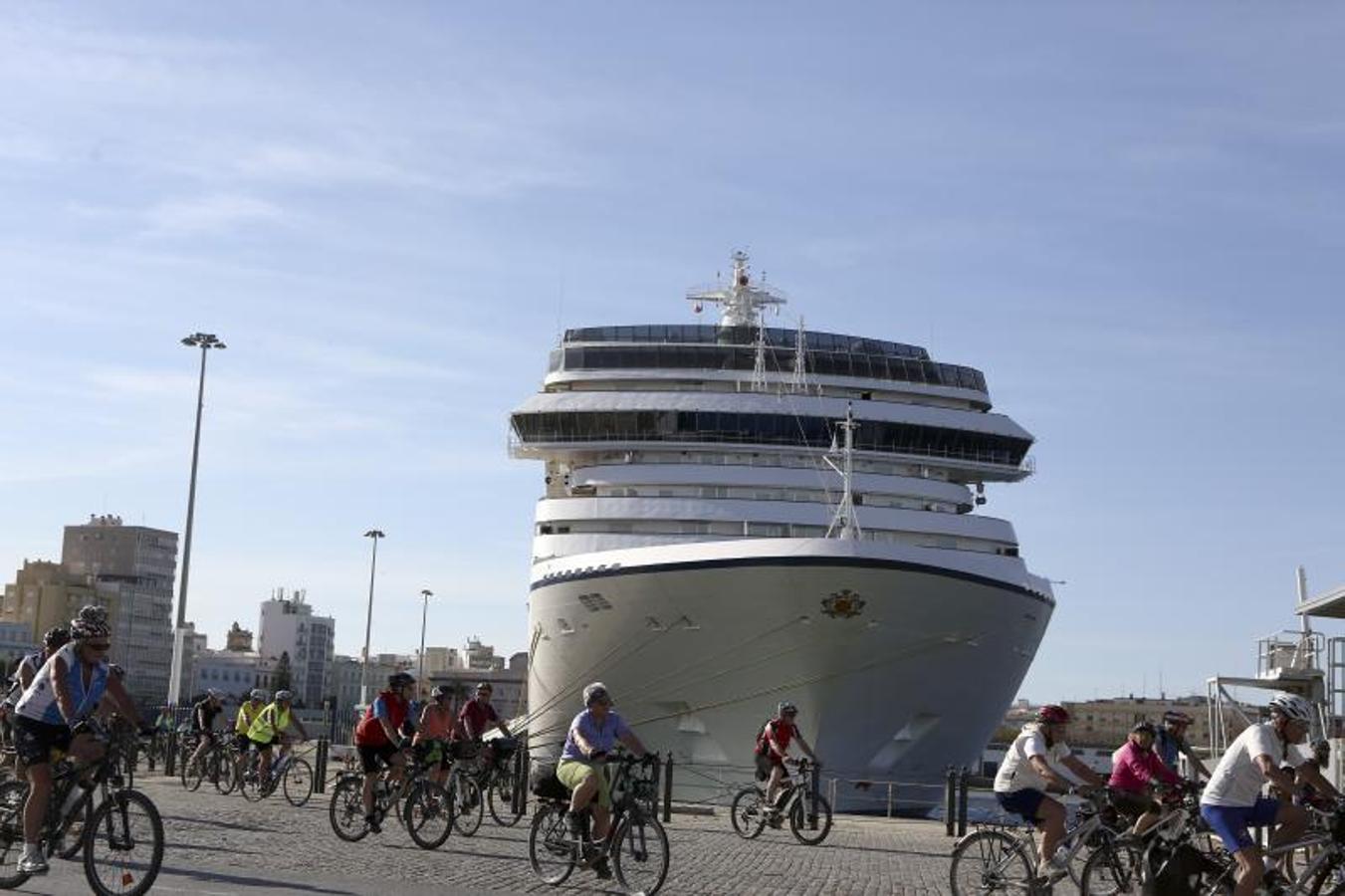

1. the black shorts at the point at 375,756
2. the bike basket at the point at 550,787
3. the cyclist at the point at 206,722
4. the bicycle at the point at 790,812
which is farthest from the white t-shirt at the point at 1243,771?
the cyclist at the point at 206,722

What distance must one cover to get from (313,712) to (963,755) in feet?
493

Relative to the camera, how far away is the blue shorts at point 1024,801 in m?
11.6

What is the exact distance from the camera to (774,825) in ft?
64.6

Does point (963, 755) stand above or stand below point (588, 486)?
below

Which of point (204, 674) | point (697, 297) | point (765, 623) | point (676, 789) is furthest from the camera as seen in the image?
point (204, 674)

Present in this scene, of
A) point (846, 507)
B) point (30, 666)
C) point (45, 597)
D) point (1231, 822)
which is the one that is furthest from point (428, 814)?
point (45, 597)

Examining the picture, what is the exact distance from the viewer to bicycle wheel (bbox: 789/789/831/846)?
1953 centimetres

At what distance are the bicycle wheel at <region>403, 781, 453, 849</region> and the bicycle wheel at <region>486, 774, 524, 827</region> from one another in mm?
3715

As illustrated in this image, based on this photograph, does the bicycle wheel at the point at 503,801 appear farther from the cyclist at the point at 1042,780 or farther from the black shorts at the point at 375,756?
the cyclist at the point at 1042,780

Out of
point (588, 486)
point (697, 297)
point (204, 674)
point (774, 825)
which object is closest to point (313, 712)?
point (204, 674)

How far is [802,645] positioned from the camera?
33031 mm

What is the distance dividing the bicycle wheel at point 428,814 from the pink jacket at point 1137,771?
19.9 feet

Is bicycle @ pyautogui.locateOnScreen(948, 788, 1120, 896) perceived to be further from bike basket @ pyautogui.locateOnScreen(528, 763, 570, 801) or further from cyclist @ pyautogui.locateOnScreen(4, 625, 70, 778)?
cyclist @ pyautogui.locateOnScreen(4, 625, 70, 778)

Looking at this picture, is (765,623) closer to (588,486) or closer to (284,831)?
(588,486)
